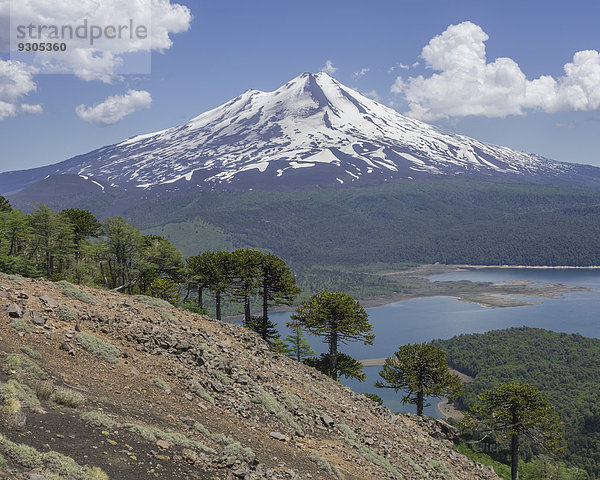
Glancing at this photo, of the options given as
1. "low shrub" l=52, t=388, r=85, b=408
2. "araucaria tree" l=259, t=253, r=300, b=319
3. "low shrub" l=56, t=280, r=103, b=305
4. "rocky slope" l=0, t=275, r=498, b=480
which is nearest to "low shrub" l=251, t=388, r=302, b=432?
"rocky slope" l=0, t=275, r=498, b=480

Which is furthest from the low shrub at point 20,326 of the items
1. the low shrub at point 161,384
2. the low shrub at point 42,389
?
the low shrub at point 161,384

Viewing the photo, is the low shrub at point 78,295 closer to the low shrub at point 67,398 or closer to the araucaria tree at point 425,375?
the low shrub at point 67,398

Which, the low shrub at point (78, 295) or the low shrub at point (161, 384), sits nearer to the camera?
the low shrub at point (161, 384)

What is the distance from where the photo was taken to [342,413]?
76.0 feet

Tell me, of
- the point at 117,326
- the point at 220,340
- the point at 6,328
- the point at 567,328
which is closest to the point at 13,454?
the point at 6,328

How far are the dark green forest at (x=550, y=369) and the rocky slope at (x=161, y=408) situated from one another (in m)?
79.1

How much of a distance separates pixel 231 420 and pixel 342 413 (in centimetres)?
846

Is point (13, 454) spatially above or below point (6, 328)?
below

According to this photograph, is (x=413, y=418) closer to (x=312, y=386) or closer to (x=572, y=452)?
(x=312, y=386)

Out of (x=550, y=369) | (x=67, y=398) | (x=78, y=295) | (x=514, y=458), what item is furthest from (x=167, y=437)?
(x=550, y=369)

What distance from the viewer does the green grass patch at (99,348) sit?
16.6 m

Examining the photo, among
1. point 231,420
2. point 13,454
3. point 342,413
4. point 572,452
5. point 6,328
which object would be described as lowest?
point 572,452

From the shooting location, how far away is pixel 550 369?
416 feet

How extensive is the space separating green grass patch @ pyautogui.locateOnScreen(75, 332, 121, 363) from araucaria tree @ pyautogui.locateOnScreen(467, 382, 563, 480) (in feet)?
103
